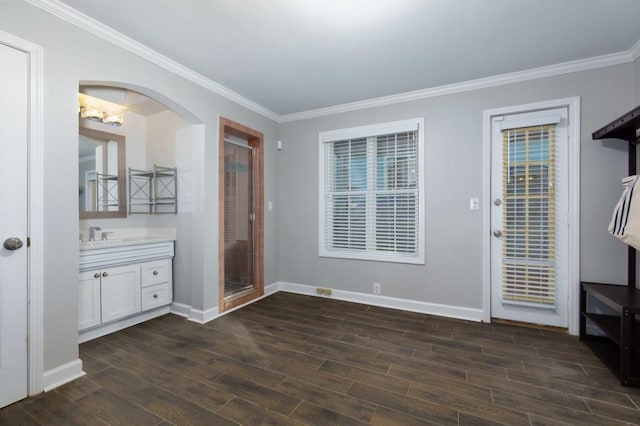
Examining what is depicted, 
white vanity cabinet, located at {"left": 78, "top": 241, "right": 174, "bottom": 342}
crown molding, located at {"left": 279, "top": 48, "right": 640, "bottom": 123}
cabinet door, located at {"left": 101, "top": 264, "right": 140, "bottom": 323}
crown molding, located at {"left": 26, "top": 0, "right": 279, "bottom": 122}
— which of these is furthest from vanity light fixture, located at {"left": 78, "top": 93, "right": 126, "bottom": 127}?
crown molding, located at {"left": 279, "top": 48, "right": 640, "bottom": 123}

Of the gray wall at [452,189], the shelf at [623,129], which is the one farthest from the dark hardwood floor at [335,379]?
the shelf at [623,129]

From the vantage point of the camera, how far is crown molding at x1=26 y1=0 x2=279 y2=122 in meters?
1.91

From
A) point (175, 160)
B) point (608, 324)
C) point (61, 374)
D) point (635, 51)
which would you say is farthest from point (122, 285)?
point (635, 51)

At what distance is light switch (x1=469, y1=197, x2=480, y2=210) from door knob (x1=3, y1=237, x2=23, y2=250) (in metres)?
3.82

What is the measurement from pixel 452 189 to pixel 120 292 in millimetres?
3707

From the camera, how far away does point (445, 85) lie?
315cm

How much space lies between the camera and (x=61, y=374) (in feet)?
6.42

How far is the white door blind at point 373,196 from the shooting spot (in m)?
3.45

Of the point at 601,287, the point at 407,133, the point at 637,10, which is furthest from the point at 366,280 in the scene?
the point at 637,10

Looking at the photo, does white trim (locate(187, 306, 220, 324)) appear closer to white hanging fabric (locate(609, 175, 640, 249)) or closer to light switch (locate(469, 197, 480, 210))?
light switch (locate(469, 197, 480, 210))

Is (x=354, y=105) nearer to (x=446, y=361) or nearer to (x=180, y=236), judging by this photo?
(x=180, y=236)

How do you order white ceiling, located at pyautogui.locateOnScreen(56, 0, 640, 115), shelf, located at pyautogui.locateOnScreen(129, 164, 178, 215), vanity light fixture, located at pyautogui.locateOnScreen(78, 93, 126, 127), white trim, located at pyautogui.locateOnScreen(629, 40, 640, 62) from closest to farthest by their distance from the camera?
white ceiling, located at pyautogui.locateOnScreen(56, 0, 640, 115) → white trim, located at pyautogui.locateOnScreen(629, 40, 640, 62) → vanity light fixture, located at pyautogui.locateOnScreen(78, 93, 126, 127) → shelf, located at pyautogui.locateOnScreen(129, 164, 178, 215)

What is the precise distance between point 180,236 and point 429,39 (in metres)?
3.26

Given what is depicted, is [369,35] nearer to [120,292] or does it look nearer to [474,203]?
[474,203]
